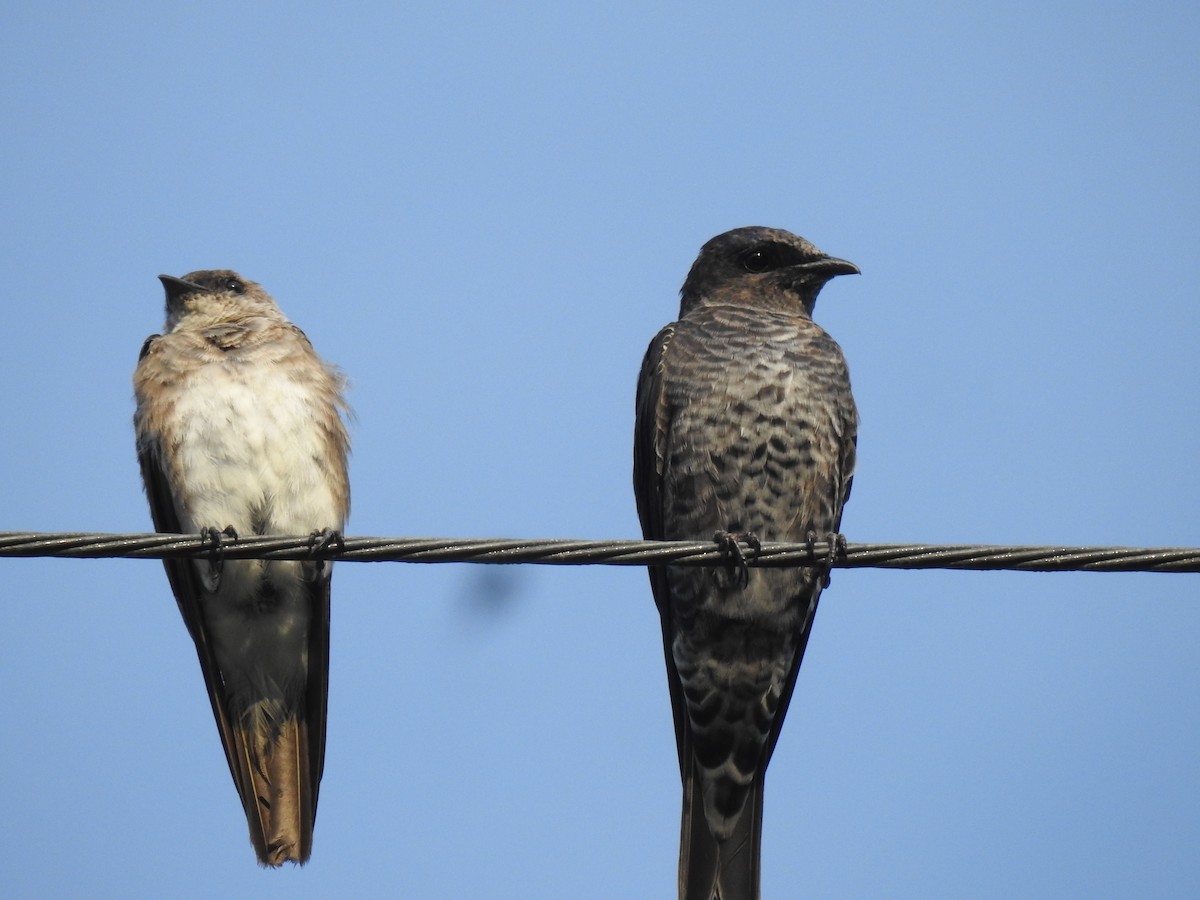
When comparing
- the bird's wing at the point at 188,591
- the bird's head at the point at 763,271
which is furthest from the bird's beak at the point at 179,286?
the bird's head at the point at 763,271

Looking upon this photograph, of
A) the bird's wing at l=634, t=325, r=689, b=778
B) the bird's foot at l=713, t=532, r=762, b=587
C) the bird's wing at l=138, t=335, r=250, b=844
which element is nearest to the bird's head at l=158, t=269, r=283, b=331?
the bird's wing at l=138, t=335, r=250, b=844

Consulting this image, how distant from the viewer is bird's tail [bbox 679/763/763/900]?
702cm

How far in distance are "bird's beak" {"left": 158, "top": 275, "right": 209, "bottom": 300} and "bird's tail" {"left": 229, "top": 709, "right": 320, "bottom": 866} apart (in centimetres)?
231

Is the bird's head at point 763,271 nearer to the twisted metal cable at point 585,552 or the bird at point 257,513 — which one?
the bird at point 257,513

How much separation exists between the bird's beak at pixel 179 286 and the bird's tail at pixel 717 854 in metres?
3.67

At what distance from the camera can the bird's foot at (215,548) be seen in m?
5.40

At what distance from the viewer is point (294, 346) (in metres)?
7.79

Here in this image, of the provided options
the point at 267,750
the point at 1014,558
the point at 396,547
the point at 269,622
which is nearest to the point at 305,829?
the point at 267,750

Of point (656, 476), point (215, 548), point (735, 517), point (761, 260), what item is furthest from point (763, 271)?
point (215, 548)

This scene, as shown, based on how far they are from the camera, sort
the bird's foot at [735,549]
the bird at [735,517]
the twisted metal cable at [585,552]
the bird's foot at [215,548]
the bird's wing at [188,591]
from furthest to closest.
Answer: the bird's wing at [188,591] < the bird at [735,517] < the bird's foot at [735,549] < the bird's foot at [215,548] < the twisted metal cable at [585,552]

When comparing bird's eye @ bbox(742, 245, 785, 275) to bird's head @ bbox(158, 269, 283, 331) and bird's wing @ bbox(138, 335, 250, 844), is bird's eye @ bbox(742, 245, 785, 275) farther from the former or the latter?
bird's wing @ bbox(138, 335, 250, 844)

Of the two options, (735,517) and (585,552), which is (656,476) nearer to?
(735,517)

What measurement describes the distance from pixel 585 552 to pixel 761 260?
12.7ft

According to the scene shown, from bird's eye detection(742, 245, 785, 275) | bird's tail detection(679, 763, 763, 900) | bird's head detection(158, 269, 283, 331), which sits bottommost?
bird's tail detection(679, 763, 763, 900)
